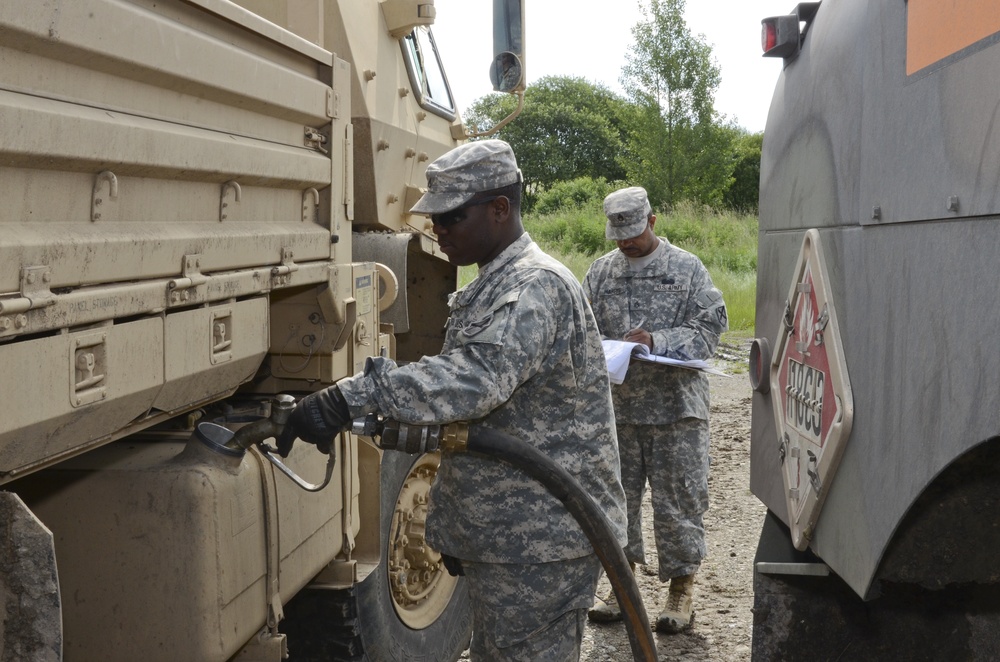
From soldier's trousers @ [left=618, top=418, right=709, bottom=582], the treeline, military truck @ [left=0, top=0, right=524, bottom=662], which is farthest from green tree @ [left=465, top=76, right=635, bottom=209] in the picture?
military truck @ [left=0, top=0, right=524, bottom=662]

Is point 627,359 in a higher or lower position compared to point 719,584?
higher

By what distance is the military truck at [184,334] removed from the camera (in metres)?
1.73

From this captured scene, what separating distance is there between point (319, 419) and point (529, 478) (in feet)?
1.86

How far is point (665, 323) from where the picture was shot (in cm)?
481

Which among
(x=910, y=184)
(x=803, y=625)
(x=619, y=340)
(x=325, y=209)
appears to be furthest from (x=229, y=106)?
(x=619, y=340)

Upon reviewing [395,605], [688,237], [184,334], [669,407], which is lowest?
[395,605]

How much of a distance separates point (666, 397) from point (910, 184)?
9.59 feet

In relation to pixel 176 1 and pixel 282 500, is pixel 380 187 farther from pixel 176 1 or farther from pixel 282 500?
pixel 176 1

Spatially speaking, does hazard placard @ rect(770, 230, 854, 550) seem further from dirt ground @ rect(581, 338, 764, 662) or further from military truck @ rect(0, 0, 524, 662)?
dirt ground @ rect(581, 338, 764, 662)

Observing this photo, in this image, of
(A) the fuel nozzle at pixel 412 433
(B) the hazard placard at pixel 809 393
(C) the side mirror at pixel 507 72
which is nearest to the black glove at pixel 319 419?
(A) the fuel nozzle at pixel 412 433

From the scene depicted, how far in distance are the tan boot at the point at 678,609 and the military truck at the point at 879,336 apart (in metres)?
1.81

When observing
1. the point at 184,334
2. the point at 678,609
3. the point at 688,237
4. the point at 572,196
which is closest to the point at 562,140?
the point at 572,196

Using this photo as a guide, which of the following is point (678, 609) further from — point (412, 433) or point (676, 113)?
point (676, 113)

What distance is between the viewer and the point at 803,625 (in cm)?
271
